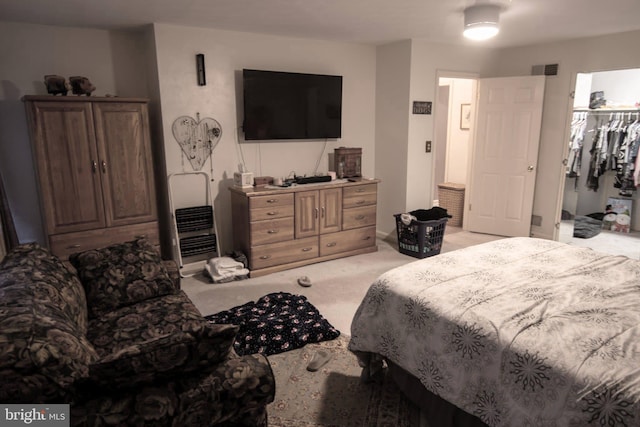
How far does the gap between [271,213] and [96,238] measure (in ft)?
5.14

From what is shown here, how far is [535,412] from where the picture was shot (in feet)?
4.91

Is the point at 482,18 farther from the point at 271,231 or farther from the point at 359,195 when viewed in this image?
the point at 271,231

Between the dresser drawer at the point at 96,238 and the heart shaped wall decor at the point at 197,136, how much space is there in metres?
0.77

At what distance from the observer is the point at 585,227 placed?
5.70m

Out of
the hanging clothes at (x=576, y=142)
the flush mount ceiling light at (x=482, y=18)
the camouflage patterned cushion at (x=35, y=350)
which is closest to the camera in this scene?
the camouflage patterned cushion at (x=35, y=350)

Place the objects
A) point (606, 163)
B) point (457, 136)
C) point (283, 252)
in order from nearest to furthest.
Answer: point (283, 252) < point (606, 163) < point (457, 136)

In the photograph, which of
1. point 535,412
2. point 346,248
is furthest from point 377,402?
point 346,248

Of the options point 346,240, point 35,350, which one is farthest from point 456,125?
point 35,350

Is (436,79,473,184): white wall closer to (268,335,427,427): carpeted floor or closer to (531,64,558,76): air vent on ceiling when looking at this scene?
(531,64,558,76): air vent on ceiling

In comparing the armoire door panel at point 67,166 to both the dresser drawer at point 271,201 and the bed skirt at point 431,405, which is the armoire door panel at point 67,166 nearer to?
the dresser drawer at point 271,201

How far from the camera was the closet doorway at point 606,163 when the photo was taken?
17.6ft

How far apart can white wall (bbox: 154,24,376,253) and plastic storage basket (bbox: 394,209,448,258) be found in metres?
1.14

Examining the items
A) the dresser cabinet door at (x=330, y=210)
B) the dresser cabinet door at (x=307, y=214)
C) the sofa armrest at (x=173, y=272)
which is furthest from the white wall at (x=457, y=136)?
the sofa armrest at (x=173, y=272)

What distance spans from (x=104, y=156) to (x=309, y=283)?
6.97 ft
